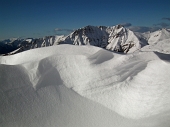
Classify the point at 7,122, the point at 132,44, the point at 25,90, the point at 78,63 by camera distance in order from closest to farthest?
the point at 7,122 → the point at 25,90 → the point at 78,63 → the point at 132,44

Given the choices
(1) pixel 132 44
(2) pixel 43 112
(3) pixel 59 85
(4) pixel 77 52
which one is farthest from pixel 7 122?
(1) pixel 132 44

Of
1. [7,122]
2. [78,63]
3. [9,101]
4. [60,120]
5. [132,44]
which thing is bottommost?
[132,44]

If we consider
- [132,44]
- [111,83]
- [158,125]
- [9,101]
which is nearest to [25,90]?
[9,101]

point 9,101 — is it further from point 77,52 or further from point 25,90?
point 77,52

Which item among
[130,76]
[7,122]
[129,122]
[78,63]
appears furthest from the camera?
[78,63]

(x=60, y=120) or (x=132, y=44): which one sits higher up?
(x=60, y=120)

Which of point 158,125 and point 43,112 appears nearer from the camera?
point 158,125

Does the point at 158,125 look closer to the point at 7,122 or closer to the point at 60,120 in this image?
the point at 60,120
